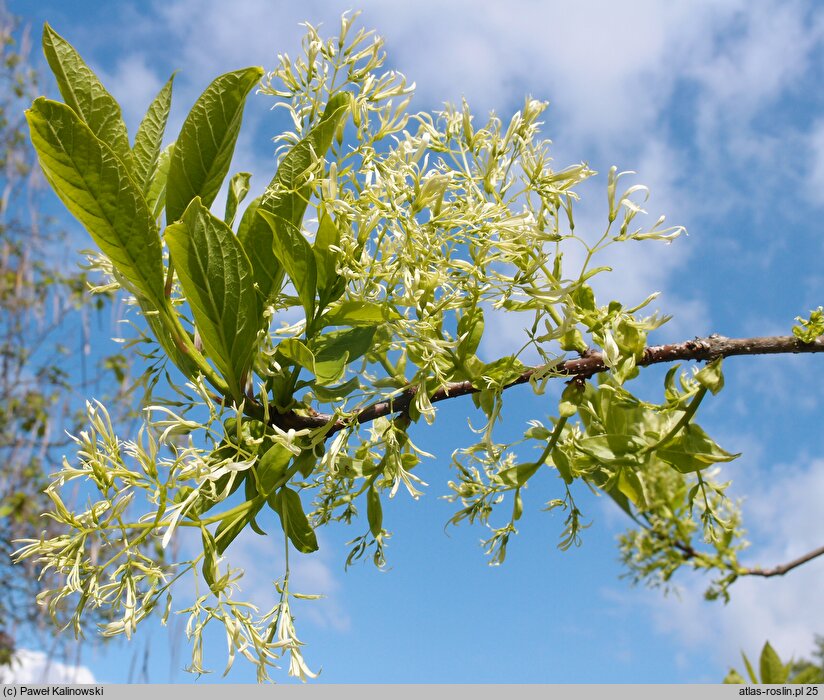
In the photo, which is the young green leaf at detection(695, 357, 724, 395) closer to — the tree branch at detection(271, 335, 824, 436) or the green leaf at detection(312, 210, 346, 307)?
the tree branch at detection(271, 335, 824, 436)

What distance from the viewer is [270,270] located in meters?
0.80

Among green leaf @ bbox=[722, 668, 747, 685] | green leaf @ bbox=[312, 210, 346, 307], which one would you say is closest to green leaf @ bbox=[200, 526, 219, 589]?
green leaf @ bbox=[312, 210, 346, 307]

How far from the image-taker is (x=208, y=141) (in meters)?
0.80

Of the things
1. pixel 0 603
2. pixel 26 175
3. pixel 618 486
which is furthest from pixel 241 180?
pixel 26 175

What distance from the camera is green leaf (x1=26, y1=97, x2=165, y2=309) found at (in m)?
0.69

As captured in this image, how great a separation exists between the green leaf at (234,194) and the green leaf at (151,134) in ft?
0.30

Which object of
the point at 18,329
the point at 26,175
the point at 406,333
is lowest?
the point at 406,333

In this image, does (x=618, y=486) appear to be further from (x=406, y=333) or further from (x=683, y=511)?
(x=683, y=511)

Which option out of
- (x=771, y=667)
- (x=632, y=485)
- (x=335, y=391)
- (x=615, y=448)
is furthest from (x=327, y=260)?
(x=771, y=667)

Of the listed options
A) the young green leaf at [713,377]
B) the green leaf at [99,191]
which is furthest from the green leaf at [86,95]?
the young green leaf at [713,377]

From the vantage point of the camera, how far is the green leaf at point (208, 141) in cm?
77

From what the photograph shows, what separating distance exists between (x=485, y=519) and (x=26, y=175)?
5554mm

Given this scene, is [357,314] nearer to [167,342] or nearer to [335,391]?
[335,391]

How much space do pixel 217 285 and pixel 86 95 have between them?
0.82ft
